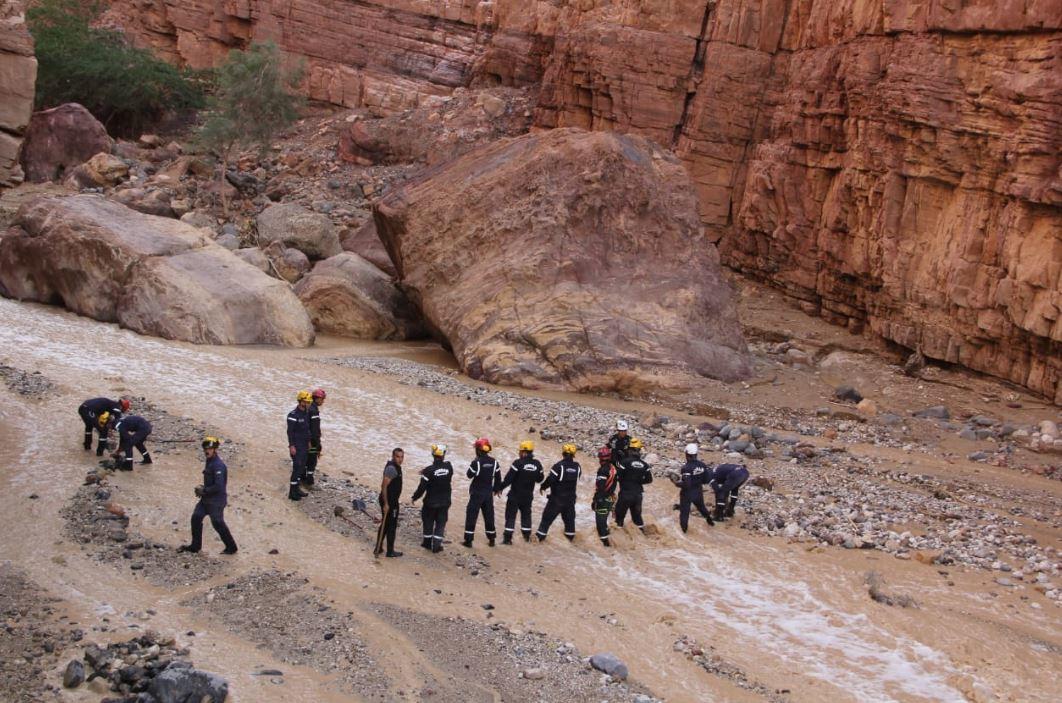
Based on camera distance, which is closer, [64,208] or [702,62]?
[64,208]

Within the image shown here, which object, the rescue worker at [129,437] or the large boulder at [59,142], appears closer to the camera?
the rescue worker at [129,437]

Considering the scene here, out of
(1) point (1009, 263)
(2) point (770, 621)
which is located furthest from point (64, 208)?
(1) point (1009, 263)

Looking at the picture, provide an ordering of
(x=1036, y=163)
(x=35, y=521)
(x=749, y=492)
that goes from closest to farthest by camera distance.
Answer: (x=35, y=521), (x=749, y=492), (x=1036, y=163)

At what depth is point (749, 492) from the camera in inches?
607

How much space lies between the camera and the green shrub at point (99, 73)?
1714 inches

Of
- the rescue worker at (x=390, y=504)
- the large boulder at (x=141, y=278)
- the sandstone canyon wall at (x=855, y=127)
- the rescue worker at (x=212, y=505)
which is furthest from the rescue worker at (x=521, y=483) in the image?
the sandstone canyon wall at (x=855, y=127)

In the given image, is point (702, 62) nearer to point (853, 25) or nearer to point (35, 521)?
A: point (853, 25)

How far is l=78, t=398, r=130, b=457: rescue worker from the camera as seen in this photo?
1338 centimetres

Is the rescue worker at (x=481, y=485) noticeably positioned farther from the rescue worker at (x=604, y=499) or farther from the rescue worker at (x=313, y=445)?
the rescue worker at (x=313, y=445)

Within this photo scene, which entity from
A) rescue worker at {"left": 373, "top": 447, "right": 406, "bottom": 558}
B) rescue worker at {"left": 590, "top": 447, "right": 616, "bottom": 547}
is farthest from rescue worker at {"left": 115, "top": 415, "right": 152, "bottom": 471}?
rescue worker at {"left": 590, "top": 447, "right": 616, "bottom": 547}

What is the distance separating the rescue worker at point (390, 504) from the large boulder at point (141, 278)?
35.2ft

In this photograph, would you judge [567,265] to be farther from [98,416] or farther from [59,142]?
[59,142]

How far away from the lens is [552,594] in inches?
449

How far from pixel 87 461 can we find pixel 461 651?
250 inches
